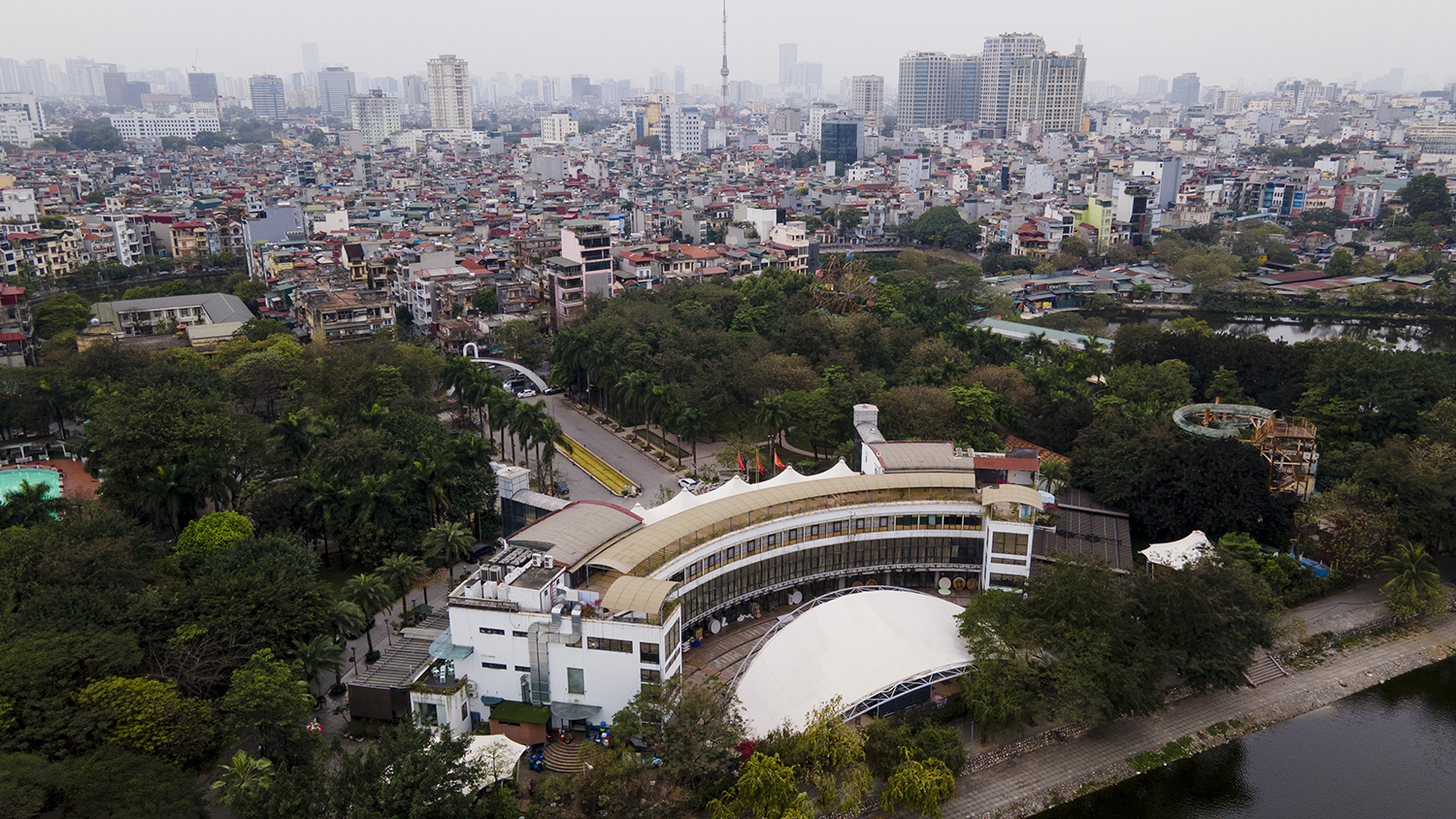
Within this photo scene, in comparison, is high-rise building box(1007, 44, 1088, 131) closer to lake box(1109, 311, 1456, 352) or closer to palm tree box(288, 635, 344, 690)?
lake box(1109, 311, 1456, 352)

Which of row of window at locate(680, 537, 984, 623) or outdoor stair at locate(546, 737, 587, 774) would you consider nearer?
outdoor stair at locate(546, 737, 587, 774)

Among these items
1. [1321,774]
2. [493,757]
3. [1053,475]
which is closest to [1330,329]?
[1053,475]

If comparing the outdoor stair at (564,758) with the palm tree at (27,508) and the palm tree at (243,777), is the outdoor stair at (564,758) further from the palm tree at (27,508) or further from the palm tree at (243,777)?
the palm tree at (27,508)

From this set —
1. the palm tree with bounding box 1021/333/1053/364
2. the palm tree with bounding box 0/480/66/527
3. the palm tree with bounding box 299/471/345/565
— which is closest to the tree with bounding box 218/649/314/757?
the palm tree with bounding box 299/471/345/565

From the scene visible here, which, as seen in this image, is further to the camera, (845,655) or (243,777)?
(845,655)

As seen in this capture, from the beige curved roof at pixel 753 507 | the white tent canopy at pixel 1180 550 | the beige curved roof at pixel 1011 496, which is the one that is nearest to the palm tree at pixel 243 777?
the beige curved roof at pixel 753 507

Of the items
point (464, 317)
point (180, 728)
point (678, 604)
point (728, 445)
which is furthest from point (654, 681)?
point (464, 317)

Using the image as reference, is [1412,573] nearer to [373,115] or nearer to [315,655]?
[315,655]
